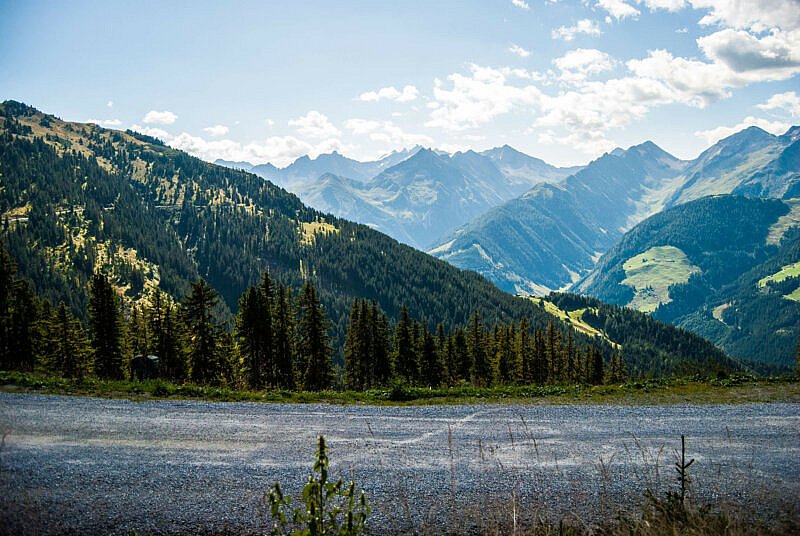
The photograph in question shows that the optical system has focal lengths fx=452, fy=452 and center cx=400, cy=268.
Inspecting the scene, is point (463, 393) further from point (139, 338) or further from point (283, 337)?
point (139, 338)

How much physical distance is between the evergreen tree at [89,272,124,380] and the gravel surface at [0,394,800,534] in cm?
4524

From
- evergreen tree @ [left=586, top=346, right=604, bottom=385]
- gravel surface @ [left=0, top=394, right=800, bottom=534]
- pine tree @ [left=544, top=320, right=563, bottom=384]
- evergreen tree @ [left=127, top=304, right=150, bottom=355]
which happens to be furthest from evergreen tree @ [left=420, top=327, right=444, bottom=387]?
gravel surface @ [left=0, top=394, right=800, bottom=534]

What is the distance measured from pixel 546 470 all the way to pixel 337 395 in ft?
36.3

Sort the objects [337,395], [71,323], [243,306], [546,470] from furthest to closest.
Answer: [71,323]
[243,306]
[337,395]
[546,470]

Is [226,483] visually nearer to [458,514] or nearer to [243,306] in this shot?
[458,514]

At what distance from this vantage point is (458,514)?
819cm

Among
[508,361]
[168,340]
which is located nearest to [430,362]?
[508,361]

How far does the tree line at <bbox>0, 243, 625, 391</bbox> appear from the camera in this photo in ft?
156

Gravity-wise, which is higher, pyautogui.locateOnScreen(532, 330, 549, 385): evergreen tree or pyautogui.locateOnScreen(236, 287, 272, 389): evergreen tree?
pyautogui.locateOnScreen(236, 287, 272, 389): evergreen tree

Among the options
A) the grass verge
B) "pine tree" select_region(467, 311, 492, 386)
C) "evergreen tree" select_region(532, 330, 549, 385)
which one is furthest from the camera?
"pine tree" select_region(467, 311, 492, 386)

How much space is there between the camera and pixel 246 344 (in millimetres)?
47844

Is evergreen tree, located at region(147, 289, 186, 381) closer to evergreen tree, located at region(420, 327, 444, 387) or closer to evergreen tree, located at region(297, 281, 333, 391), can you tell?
evergreen tree, located at region(297, 281, 333, 391)

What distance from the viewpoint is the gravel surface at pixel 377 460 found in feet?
27.3

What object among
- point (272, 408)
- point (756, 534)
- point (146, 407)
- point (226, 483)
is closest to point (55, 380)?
point (146, 407)
